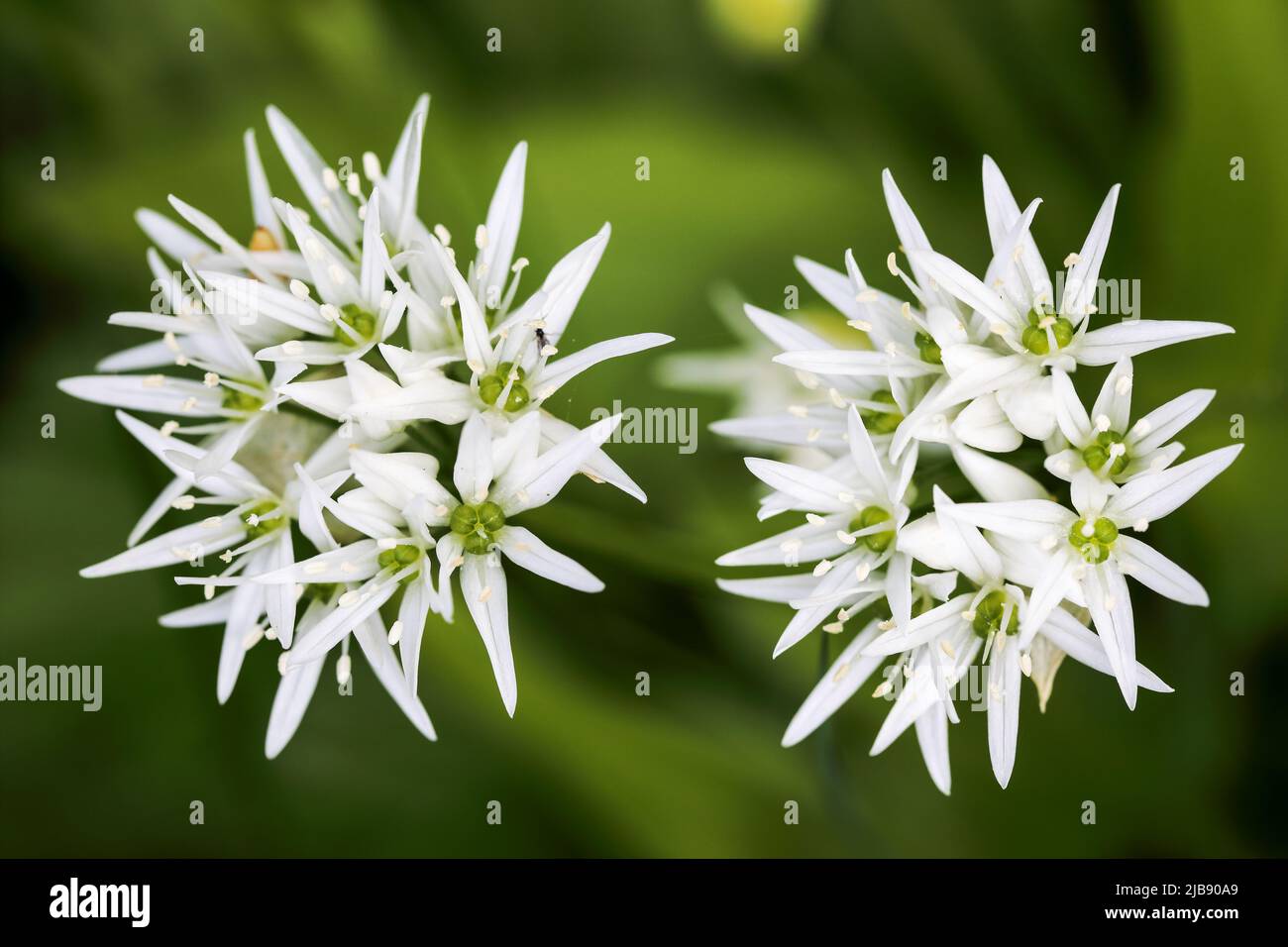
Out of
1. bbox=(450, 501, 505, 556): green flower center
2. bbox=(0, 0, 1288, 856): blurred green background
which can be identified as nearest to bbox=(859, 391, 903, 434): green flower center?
bbox=(450, 501, 505, 556): green flower center

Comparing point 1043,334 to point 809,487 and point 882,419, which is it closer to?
point 882,419

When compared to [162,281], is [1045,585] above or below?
below

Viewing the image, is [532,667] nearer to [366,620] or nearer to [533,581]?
[533,581]

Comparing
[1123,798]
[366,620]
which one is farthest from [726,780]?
[366,620]

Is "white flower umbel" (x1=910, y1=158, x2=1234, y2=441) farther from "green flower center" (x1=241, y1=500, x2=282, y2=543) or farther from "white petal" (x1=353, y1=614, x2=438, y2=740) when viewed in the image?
"green flower center" (x1=241, y1=500, x2=282, y2=543)

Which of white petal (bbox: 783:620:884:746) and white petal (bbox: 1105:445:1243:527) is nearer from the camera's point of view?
white petal (bbox: 1105:445:1243:527)

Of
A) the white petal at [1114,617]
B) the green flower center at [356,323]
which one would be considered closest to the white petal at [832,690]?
the white petal at [1114,617]

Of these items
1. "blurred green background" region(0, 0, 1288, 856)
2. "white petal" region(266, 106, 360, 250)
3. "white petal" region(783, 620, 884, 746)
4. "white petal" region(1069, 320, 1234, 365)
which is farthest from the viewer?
"blurred green background" region(0, 0, 1288, 856)
